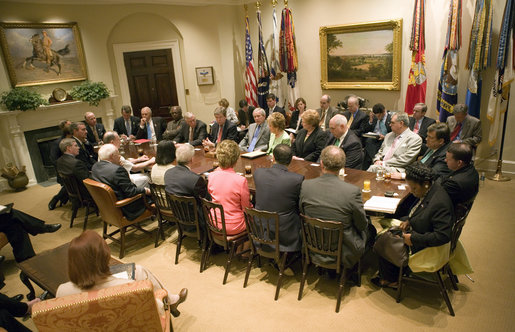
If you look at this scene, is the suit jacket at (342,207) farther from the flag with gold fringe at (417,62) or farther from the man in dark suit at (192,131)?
the flag with gold fringe at (417,62)

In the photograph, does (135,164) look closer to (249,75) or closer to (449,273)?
(449,273)

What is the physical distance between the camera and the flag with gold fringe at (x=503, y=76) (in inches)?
205

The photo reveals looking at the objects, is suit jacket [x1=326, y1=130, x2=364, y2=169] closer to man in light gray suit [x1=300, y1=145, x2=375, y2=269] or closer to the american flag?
man in light gray suit [x1=300, y1=145, x2=375, y2=269]

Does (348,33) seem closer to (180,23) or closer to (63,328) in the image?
(180,23)

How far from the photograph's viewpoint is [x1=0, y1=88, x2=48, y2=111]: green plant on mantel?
6.64m

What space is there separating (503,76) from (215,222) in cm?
502

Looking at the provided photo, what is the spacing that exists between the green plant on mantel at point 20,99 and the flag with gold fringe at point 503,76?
818 centimetres

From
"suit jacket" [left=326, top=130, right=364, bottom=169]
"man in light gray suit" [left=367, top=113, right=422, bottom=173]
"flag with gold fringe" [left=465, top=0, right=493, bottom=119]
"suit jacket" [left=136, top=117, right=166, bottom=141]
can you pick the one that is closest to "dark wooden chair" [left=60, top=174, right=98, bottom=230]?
"suit jacket" [left=136, top=117, right=166, bottom=141]

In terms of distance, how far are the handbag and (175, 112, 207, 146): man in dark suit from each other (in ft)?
12.4

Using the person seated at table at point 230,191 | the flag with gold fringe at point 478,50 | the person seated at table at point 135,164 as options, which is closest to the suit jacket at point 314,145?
the person seated at table at point 230,191

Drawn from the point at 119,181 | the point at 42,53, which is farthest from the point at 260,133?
the point at 42,53

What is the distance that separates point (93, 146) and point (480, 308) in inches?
243

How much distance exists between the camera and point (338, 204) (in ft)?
9.39

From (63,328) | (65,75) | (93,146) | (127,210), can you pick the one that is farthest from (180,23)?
(63,328)
